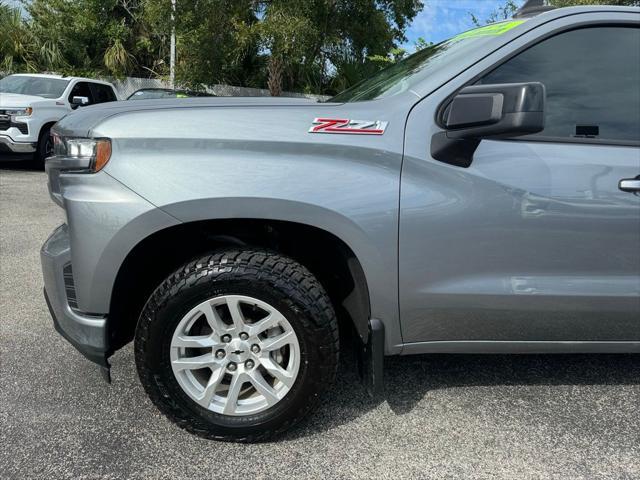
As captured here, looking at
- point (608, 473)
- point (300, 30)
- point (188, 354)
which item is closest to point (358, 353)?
point (188, 354)

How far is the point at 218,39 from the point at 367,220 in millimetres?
12960

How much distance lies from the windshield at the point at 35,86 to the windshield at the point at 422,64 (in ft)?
30.6

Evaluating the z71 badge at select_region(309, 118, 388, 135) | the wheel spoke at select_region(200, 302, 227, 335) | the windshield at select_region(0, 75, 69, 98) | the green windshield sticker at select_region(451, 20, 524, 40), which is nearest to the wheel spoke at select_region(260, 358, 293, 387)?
the wheel spoke at select_region(200, 302, 227, 335)

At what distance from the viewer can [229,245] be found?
2.33 m

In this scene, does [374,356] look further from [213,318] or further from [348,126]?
[348,126]

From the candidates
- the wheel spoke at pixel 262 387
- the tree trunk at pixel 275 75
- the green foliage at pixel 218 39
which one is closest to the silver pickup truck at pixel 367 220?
the wheel spoke at pixel 262 387

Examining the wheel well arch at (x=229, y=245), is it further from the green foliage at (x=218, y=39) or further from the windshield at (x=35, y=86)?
the green foliage at (x=218, y=39)

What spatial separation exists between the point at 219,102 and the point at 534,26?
1348mm

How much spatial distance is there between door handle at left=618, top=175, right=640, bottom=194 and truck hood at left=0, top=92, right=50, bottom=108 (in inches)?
383

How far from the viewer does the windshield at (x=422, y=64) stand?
90.9 inches

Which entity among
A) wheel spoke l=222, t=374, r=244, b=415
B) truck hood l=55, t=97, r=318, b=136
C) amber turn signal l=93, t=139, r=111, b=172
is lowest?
wheel spoke l=222, t=374, r=244, b=415

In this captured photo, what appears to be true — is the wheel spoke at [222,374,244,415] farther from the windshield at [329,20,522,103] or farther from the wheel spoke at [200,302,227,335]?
the windshield at [329,20,522,103]

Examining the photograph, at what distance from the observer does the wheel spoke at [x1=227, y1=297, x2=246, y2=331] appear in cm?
215

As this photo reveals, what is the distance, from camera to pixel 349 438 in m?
2.33
